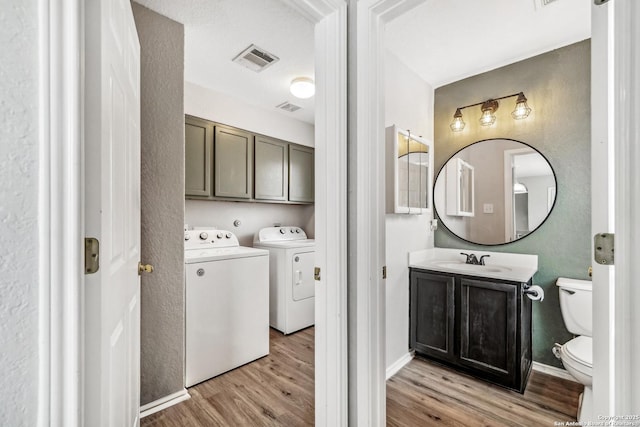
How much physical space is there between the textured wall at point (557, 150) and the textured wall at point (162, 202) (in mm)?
2448

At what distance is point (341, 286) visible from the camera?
110 centimetres

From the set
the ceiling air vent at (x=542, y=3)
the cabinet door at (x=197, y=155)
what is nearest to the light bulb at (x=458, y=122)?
the ceiling air vent at (x=542, y=3)

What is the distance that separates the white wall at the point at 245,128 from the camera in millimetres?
2662

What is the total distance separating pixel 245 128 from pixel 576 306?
10.3 ft

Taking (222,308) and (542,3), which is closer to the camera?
(542,3)

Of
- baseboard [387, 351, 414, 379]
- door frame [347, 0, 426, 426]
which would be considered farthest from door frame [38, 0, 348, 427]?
baseboard [387, 351, 414, 379]

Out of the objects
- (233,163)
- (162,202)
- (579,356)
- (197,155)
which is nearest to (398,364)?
(579,356)

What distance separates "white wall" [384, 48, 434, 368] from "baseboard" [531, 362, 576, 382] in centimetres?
93

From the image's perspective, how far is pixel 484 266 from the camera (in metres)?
2.24

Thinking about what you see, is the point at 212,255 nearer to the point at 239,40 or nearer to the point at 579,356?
the point at 239,40

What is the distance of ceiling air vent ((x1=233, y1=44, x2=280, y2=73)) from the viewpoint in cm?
207

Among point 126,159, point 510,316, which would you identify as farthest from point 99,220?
point 510,316

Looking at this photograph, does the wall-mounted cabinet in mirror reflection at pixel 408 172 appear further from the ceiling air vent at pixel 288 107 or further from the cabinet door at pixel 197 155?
the cabinet door at pixel 197 155
